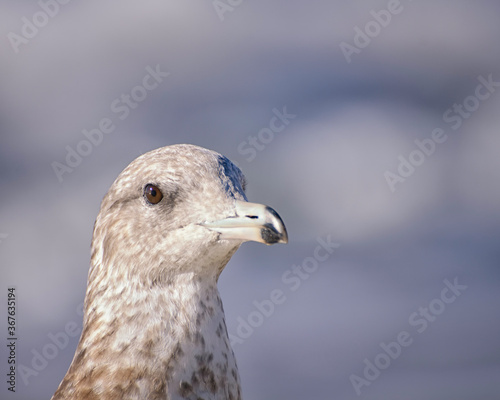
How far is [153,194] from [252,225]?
0.34m

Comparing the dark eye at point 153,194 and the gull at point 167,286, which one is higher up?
the dark eye at point 153,194

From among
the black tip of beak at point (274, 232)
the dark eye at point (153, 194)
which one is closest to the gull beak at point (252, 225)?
the black tip of beak at point (274, 232)

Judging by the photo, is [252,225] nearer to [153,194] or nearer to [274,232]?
[274,232]

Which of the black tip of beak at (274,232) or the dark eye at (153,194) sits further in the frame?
the dark eye at (153,194)

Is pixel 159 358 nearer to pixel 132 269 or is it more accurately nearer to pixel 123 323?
pixel 123 323

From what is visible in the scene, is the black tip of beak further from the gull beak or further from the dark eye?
the dark eye

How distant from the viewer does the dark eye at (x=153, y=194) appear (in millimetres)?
1936

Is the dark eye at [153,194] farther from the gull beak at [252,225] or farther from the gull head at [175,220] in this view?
the gull beak at [252,225]

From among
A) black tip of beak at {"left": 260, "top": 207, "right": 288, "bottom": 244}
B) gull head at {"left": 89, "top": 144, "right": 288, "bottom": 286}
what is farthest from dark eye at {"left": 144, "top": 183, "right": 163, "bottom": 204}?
black tip of beak at {"left": 260, "top": 207, "right": 288, "bottom": 244}

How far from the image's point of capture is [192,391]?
5.93 ft

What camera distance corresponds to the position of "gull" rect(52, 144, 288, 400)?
71.2 inches

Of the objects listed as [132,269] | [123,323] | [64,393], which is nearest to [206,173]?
[132,269]

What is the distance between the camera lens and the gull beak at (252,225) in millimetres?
1750

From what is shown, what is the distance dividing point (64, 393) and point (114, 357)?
18cm
